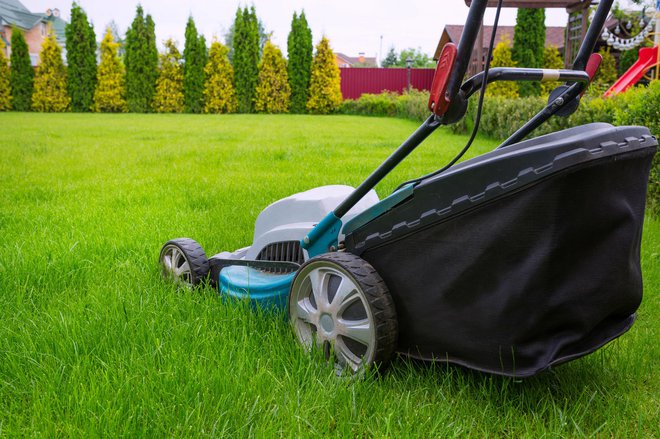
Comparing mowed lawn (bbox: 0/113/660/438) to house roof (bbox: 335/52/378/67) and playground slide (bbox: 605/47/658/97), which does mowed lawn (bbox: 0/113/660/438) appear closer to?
playground slide (bbox: 605/47/658/97)

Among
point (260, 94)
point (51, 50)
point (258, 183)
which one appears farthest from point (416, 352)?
point (51, 50)

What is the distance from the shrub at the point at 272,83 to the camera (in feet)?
73.3

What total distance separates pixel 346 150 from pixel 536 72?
6412 millimetres

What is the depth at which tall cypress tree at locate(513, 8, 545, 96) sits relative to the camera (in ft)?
64.5

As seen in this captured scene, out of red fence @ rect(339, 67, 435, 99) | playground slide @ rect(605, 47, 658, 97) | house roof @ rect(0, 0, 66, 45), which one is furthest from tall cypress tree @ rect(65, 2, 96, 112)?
house roof @ rect(0, 0, 66, 45)

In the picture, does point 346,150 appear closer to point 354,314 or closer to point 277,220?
point 277,220

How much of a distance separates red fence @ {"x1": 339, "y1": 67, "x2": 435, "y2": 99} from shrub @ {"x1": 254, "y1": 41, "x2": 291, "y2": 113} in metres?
6.37

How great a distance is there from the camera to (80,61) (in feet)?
73.2

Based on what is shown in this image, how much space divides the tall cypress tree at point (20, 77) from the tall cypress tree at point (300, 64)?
952 centimetres

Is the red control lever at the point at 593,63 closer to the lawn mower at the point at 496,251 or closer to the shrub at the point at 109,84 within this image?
the lawn mower at the point at 496,251

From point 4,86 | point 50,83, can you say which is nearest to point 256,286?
point 50,83

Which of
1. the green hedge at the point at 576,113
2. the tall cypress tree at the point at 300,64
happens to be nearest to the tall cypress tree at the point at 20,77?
the tall cypress tree at the point at 300,64

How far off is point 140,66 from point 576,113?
1958 cm

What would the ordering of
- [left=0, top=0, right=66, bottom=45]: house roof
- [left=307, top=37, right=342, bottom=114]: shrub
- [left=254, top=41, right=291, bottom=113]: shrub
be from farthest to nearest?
[left=0, top=0, right=66, bottom=45]: house roof
[left=307, top=37, right=342, bottom=114]: shrub
[left=254, top=41, right=291, bottom=113]: shrub
